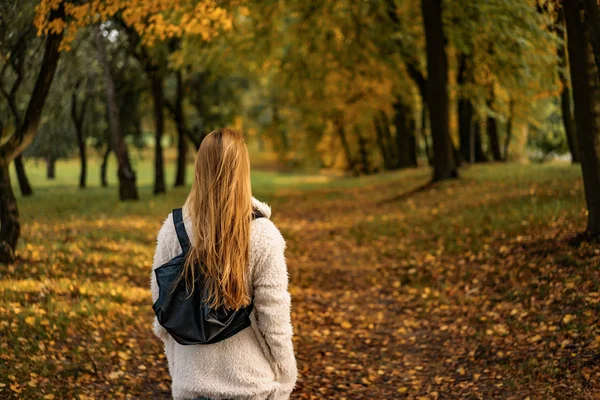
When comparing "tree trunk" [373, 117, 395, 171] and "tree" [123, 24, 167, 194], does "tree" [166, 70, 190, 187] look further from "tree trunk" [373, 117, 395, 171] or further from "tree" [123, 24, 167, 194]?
"tree trunk" [373, 117, 395, 171]

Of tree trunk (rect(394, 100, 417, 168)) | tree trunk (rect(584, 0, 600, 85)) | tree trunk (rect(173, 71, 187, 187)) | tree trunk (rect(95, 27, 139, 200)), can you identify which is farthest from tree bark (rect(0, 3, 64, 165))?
tree trunk (rect(394, 100, 417, 168))

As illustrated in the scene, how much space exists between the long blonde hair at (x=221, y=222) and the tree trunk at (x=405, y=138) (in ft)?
95.6

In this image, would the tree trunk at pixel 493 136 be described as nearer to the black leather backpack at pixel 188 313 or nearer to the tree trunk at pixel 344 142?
the tree trunk at pixel 344 142

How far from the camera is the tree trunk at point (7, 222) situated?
9195mm

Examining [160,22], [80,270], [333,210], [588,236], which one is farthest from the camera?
[333,210]

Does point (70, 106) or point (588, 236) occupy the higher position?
point (70, 106)

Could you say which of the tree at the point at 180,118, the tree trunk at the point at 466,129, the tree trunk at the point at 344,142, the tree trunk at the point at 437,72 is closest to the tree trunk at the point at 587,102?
the tree trunk at the point at 437,72

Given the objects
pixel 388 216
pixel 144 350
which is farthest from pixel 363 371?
pixel 388 216

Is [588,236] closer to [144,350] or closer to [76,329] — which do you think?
[144,350]

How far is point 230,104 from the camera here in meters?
31.7

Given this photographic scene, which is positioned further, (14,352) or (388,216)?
(388,216)

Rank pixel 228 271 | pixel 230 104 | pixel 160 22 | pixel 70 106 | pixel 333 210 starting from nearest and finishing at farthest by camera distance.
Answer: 1. pixel 228 271
2. pixel 160 22
3. pixel 333 210
4. pixel 70 106
5. pixel 230 104

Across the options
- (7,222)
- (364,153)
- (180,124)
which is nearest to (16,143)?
(7,222)

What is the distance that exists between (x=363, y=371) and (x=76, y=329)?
3173 millimetres
